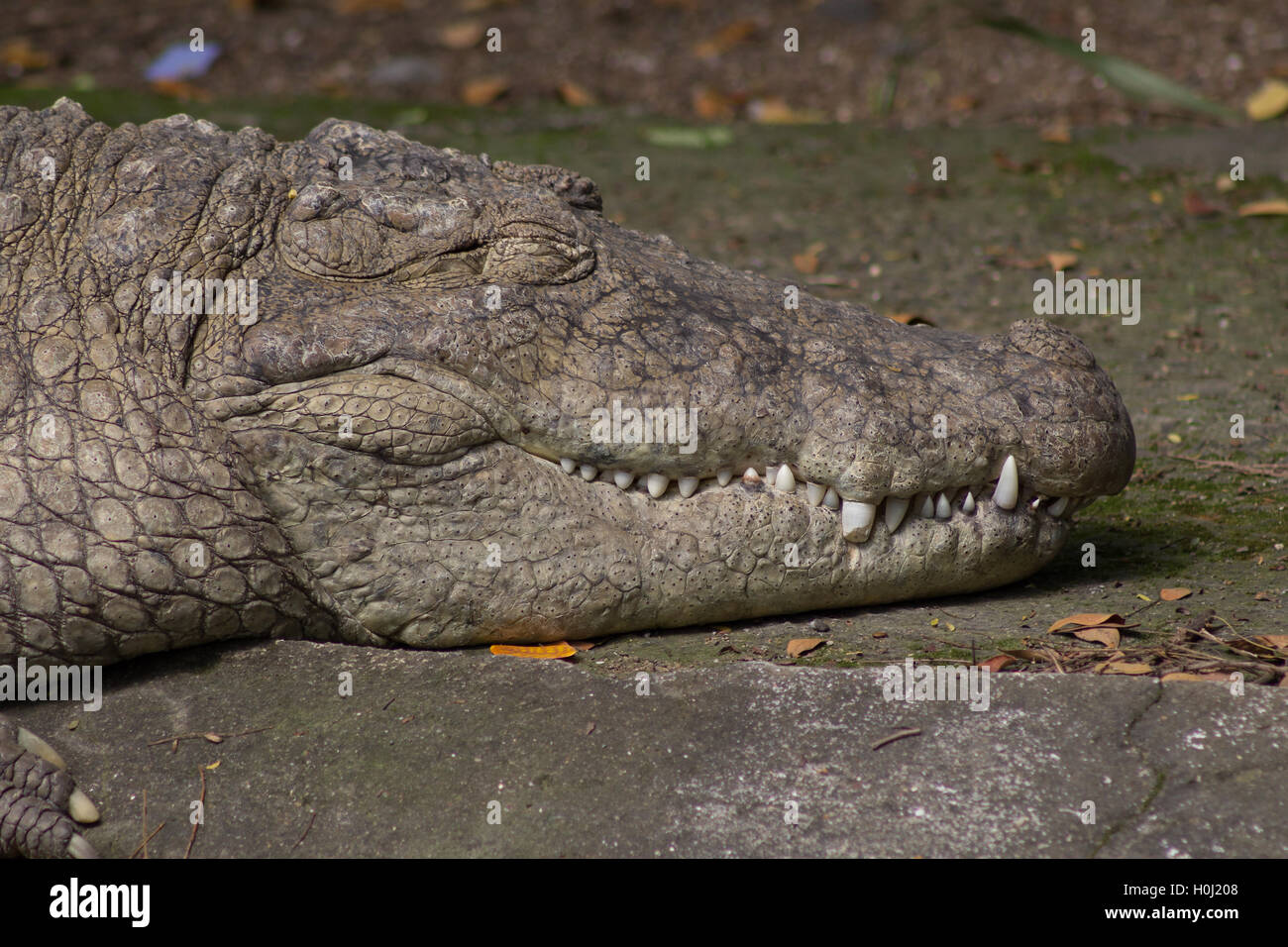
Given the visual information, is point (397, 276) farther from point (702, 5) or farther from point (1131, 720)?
point (702, 5)

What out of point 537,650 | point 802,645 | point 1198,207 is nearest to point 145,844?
point 537,650

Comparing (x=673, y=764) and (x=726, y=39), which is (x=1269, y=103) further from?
(x=673, y=764)

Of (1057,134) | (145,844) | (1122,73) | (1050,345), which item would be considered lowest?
(145,844)

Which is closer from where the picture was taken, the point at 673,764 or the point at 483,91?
the point at 673,764

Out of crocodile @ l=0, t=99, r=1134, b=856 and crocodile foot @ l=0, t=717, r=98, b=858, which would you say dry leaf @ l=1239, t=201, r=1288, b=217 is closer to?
crocodile @ l=0, t=99, r=1134, b=856

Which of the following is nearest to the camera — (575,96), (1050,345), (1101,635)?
(1101,635)

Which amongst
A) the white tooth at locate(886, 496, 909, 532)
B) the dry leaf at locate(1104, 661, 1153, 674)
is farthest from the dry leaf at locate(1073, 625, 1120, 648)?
the white tooth at locate(886, 496, 909, 532)

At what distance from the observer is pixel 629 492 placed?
3135 mm

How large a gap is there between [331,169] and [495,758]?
1.64 meters

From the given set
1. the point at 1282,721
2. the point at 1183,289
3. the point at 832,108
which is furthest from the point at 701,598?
the point at 832,108

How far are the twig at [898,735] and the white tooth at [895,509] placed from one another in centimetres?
67

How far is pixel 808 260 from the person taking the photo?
22.5 ft

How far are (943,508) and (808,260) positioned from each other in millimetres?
3900

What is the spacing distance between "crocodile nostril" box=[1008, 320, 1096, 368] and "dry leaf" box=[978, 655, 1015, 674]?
2.67 ft
